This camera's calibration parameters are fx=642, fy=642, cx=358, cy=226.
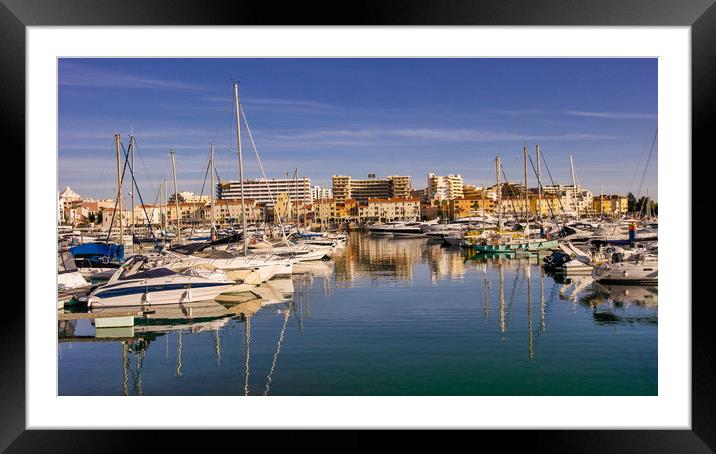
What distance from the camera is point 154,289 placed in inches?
313

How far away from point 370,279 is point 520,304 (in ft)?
13.1

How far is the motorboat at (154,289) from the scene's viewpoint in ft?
25.8

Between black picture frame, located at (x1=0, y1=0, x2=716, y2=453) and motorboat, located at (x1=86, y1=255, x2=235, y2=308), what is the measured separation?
5062mm

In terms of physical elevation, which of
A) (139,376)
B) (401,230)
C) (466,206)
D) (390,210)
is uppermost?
(466,206)

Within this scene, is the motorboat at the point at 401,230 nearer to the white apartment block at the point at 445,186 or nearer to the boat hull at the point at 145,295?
the boat hull at the point at 145,295

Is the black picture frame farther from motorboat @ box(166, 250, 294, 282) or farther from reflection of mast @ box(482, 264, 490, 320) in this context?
motorboat @ box(166, 250, 294, 282)

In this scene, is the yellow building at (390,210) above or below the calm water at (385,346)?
above

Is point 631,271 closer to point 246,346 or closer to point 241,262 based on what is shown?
point 241,262
